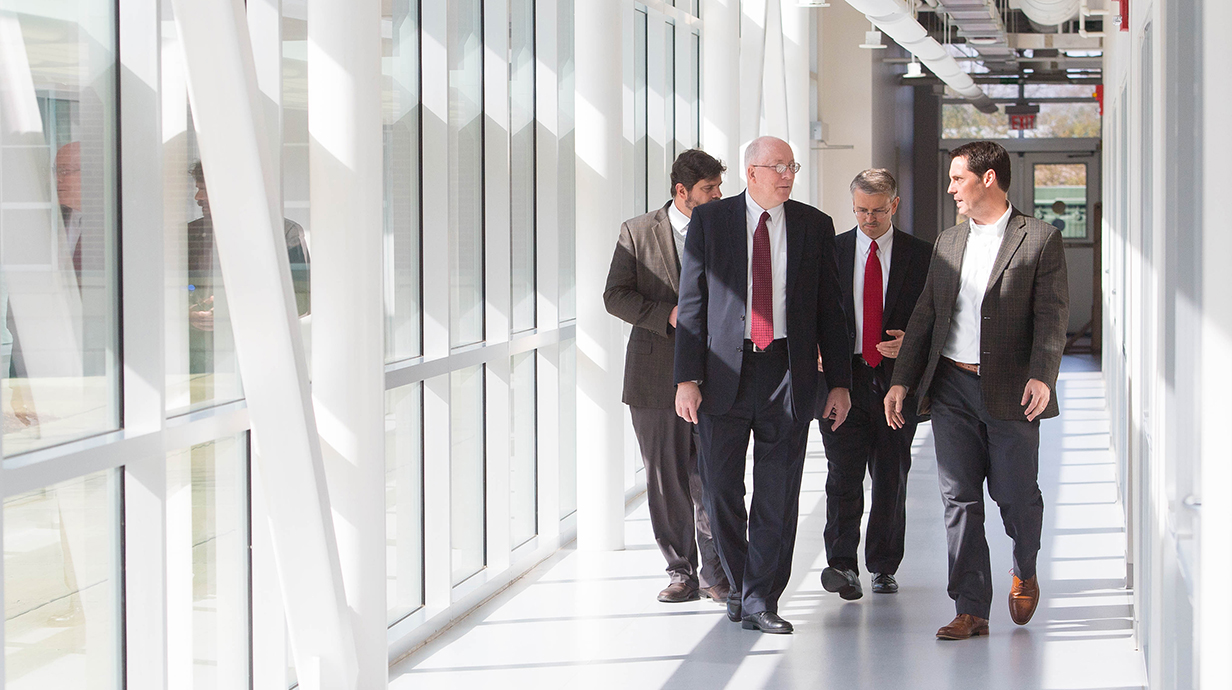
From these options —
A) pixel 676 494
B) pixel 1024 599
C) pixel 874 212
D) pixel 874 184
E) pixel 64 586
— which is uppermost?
pixel 874 184

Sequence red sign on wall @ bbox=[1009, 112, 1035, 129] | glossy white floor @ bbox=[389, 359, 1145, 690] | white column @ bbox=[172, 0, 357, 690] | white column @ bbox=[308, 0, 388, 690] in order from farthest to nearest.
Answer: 1. red sign on wall @ bbox=[1009, 112, 1035, 129]
2. glossy white floor @ bbox=[389, 359, 1145, 690]
3. white column @ bbox=[308, 0, 388, 690]
4. white column @ bbox=[172, 0, 357, 690]

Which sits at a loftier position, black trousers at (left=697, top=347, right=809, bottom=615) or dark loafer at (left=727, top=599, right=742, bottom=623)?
black trousers at (left=697, top=347, right=809, bottom=615)

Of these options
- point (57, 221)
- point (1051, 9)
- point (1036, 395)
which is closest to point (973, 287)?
point (1036, 395)

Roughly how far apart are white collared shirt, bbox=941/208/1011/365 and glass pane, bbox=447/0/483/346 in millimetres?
2085

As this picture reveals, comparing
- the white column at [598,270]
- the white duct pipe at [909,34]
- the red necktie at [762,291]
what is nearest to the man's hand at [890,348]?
the red necktie at [762,291]

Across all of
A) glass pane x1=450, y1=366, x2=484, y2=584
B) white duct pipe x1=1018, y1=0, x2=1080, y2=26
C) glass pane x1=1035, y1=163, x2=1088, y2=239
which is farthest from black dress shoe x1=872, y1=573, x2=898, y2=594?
glass pane x1=1035, y1=163, x2=1088, y2=239

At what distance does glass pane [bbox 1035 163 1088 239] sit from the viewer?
20219 millimetres

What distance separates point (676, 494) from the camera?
552 centimetres

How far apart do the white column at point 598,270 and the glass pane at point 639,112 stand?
2.54 m

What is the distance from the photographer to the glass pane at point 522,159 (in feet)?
21.0

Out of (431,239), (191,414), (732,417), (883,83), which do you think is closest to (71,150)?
(191,414)

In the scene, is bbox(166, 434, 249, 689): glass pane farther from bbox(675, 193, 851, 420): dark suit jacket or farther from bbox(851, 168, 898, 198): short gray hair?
bbox(851, 168, 898, 198): short gray hair

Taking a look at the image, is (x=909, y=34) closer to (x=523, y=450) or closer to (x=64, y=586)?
(x=523, y=450)

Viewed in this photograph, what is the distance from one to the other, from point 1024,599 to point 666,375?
5.53 feet
